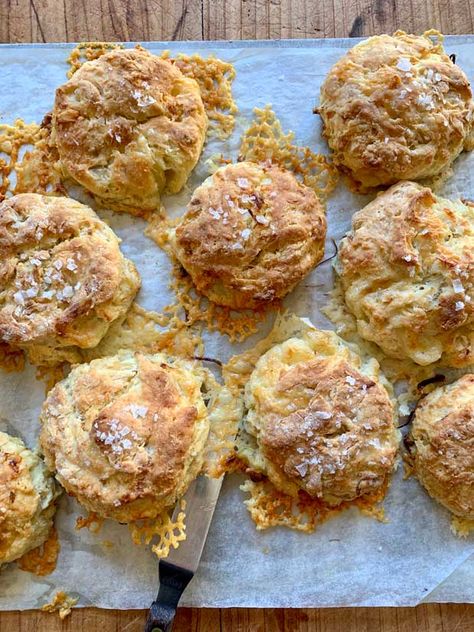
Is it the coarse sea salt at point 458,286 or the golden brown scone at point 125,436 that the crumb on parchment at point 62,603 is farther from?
the coarse sea salt at point 458,286

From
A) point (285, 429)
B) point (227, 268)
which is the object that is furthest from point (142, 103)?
point (285, 429)

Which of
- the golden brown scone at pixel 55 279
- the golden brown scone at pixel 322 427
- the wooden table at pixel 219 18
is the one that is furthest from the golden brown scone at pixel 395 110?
the golden brown scone at pixel 55 279

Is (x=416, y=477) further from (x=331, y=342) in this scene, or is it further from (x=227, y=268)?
(x=227, y=268)

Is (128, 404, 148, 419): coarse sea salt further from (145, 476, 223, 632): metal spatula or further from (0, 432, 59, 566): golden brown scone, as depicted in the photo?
(0, 432, 59, 566): golden brown scone

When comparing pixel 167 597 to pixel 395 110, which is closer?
pixel 167 597

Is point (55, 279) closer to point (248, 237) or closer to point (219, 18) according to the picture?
point (248, 237)

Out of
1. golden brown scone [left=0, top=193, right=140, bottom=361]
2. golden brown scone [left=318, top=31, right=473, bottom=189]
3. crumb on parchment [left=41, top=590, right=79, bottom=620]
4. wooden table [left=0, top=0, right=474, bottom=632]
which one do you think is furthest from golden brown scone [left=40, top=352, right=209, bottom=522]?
wooden table [left=0, top=0, right=474, bottom=632]

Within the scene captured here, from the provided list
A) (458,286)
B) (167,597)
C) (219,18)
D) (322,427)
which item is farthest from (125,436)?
(219,18)
